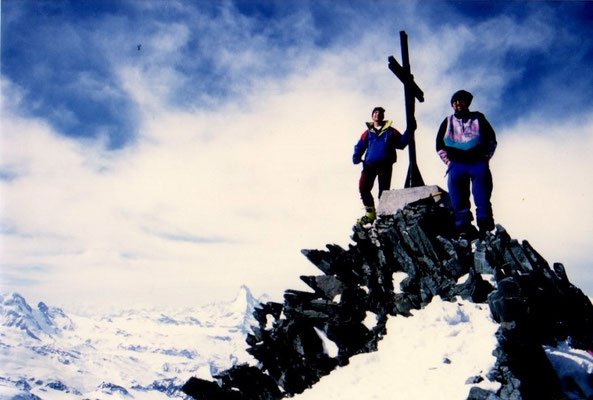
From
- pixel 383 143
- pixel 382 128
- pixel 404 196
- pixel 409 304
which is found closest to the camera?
pixel 409 304

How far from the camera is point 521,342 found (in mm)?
6449

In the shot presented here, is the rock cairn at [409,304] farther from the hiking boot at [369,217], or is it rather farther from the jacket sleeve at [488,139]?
the jacket sleeve at [488,139]

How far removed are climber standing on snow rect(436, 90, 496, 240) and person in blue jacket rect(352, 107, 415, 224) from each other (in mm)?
2107

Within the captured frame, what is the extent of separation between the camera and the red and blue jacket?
12.3 meters

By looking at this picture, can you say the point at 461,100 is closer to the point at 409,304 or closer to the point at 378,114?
the point at 378,114

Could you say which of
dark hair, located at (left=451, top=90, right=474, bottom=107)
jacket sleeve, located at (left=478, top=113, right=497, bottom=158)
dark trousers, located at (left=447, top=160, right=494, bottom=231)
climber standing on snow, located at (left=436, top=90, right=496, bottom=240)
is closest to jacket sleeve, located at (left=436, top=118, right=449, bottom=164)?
climber standing on snow, located at (left=436, top=90, right=496, bottom=240)

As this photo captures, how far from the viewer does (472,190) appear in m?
9.95

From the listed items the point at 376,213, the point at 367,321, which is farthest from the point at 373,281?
the point at 376,213

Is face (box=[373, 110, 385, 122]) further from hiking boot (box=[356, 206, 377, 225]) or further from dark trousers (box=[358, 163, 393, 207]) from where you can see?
hiking boot (box=[356, 206, 377, 225])

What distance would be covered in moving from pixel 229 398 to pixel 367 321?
13.9 feet

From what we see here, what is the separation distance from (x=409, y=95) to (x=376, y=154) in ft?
6.67

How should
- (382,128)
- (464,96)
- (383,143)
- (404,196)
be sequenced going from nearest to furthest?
(464,96) < (404,196) < (383,143) < (382,128)

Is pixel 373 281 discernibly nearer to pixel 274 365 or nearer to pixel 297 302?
pixel 297 302

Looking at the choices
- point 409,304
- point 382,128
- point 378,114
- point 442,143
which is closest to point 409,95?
point 378,114
